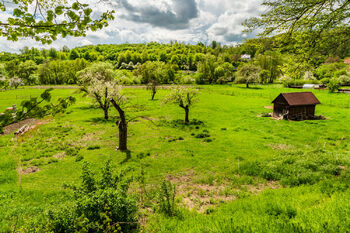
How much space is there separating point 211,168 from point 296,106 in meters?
25.5

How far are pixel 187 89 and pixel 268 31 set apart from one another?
1880 centimetres

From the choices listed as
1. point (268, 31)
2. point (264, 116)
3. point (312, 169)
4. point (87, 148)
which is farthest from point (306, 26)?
point (264, 116)

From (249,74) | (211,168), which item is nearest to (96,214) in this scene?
(211,168)

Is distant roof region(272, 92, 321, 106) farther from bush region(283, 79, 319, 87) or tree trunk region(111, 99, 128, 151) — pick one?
bush region(283, 79, 319, 87)

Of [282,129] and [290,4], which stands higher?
[290,4]

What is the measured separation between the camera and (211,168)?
→ 14.2m

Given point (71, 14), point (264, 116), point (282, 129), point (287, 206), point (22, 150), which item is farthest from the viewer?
point (264, 116)

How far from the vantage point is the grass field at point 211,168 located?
586 centimetres

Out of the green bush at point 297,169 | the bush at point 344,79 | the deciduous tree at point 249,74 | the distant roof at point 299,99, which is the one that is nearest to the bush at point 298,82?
the bush at point 344,79

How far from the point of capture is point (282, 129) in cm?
2469

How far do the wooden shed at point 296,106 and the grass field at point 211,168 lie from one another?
372 cm

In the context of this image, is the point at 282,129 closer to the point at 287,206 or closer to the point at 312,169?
the point at 312,169

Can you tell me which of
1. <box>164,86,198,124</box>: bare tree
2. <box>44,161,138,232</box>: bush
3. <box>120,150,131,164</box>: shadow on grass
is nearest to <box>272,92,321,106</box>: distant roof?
<box>164,86,198,124</box>: bare tree

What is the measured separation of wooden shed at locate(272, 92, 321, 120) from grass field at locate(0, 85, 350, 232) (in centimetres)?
372
